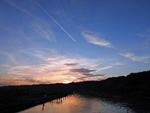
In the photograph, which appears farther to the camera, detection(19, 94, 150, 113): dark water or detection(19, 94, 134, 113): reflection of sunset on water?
detection(19, 94, 150, 113): dark water

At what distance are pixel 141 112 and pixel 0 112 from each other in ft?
129

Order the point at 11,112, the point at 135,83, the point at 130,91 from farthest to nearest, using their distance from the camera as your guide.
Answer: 1. the point at 135,83
2. the point at 130,91
3. the point at 11,112

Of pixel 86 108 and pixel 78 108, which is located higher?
pixel 78 108

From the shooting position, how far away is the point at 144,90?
4429 inches

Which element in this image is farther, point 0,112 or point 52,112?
point 52,112

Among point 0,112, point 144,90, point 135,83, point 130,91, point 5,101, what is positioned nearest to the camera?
point 0,112

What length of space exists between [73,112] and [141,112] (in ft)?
67.9

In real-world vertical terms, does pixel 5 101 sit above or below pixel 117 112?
above

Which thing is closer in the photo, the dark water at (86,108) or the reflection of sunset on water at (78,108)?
the reflection of sunset on water at (78,108)

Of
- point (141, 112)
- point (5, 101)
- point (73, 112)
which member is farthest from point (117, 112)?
point (5, 101)

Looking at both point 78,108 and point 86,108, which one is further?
point 86,108

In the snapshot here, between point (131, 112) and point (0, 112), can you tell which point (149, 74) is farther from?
point (0, 112)

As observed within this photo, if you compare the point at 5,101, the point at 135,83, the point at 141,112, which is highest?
the point at 135,83

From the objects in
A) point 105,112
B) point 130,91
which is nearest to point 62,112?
point 105,112
